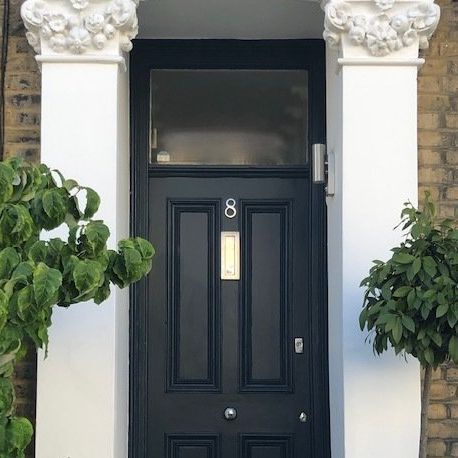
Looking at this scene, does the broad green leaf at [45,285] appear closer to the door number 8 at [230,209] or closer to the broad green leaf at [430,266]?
the broad green leaf at [430,266]

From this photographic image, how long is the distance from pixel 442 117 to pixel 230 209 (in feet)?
4.57

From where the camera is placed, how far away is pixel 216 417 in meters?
5.79

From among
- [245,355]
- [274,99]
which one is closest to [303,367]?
[245,355]

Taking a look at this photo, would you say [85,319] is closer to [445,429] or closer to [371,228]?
[371,228]

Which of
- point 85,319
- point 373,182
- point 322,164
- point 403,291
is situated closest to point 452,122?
point 322,164

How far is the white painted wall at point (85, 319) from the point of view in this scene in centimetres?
481

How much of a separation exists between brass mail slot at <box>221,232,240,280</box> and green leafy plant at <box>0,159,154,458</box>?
2.17 meters

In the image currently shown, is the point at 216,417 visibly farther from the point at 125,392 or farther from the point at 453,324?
the point at 453,324

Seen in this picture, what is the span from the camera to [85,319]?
15.9ft

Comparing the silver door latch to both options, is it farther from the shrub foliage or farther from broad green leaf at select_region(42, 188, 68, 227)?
broad green leaf at select_region(42, 188, 68, 227)

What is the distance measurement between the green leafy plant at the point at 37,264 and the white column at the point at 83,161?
1153 mm

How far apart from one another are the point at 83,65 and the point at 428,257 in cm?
205

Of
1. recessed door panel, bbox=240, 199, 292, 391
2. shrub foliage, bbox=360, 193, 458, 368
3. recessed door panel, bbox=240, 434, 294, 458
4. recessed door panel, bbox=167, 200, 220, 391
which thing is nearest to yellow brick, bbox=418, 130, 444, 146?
recessed door panel, bbox=240, 199, 292, 391

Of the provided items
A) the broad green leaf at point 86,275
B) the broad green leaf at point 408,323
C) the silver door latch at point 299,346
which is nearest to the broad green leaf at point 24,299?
the broad green leaf at point 86,275
